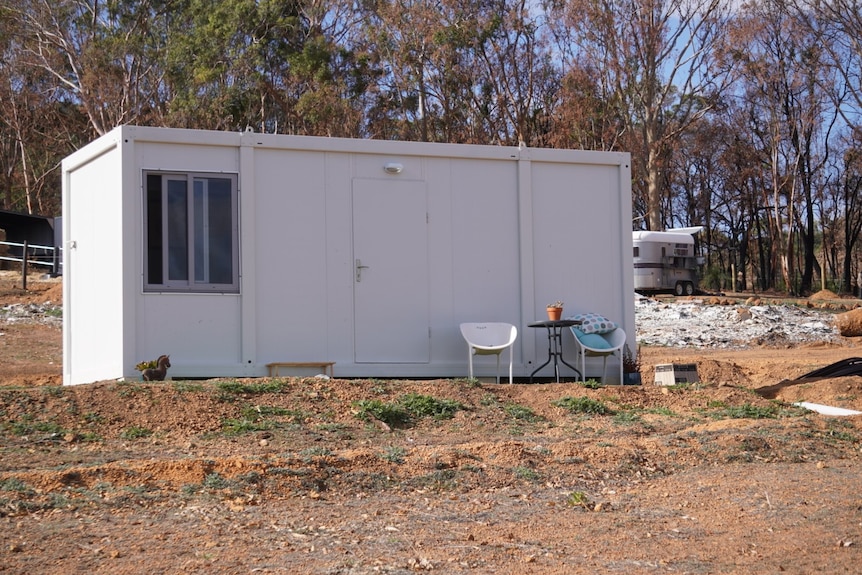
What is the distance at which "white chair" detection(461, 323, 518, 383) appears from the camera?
9.73m

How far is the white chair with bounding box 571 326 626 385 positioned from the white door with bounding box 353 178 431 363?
1446 millimetres

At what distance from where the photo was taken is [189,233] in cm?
942

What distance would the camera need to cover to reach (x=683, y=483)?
20.3 ft

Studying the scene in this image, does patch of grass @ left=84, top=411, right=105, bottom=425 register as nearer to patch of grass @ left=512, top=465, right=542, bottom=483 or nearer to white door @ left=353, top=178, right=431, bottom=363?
patch of grass @ left=512, top=465, right=542, bottom=483

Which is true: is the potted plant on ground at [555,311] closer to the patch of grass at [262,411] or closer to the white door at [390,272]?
the white door at [390,272]

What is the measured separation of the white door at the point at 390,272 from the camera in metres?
9.88

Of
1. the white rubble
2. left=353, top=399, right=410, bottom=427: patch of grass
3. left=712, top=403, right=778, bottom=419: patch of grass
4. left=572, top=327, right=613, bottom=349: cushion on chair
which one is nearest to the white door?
left=572, top=327, right=613, bottom=349: cushion on chair

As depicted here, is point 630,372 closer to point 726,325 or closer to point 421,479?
point 421,479

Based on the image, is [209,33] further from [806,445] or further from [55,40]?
[806,445]

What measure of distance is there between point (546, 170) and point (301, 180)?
7.99ft

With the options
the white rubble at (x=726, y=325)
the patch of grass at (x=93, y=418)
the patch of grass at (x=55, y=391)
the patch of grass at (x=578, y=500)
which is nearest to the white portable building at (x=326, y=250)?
the patch of grass at (x=55, y=391)

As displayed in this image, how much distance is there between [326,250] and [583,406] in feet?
9.31

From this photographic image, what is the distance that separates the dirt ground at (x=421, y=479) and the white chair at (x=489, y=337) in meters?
0.63

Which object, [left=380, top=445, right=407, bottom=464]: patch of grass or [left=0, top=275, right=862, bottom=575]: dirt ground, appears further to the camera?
[left=380, top=445, right=407, bottom=464]: patch of grass
